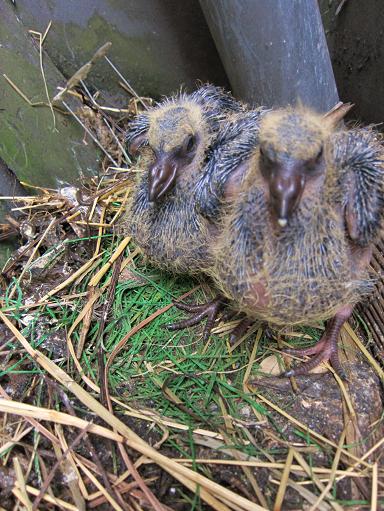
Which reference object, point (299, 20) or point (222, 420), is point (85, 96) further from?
point (222, 420)

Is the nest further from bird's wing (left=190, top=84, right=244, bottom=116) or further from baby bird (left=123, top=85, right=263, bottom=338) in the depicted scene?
bird's wing (left=190, top=84, right=244, bottom=116)

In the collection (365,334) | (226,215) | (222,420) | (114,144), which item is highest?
(114,144)

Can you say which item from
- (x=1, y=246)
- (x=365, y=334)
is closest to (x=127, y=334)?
(x=1, y=246)

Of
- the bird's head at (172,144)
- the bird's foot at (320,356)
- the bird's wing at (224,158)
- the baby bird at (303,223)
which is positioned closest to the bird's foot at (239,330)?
the bird's foot at (320,356)

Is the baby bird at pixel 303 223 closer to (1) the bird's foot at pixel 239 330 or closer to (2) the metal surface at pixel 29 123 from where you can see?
→ (1) the bird's foot at pixel 239 330

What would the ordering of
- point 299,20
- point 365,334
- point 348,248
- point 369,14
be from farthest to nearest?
1. point 369,14
2. point 365,334
3. point 299,20
4. point 348,248

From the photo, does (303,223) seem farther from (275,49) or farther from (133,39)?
(133,39)
